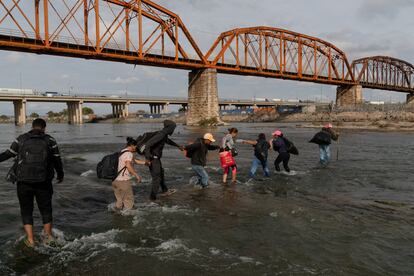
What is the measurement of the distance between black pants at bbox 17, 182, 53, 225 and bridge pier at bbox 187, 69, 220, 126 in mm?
59823

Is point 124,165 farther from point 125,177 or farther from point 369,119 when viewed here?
point 369,119

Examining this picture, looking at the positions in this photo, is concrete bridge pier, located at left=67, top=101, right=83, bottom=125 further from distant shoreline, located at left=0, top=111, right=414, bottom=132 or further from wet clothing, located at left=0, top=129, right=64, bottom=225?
wet clothing, located at left=0, top=129, right=64, bottom=225

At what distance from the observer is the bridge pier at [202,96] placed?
6669cm

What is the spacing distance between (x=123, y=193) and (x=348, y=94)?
111468 millimetres

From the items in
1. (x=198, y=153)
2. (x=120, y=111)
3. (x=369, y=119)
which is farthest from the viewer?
(x=120, y=111)

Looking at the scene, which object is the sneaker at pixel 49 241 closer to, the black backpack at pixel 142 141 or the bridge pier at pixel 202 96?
the black backpack at pixel 142 141

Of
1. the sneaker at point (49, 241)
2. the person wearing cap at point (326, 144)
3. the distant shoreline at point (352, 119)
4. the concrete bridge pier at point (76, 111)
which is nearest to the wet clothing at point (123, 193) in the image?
the sneaker at point (49, 241)

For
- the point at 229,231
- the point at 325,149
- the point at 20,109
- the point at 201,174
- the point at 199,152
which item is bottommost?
the point at 229,231

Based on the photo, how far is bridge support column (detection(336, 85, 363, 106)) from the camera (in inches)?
4240

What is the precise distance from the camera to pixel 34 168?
5.77m

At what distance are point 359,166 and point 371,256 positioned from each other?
35.8 ft

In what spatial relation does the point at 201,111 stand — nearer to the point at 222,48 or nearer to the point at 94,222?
the point at 222,48

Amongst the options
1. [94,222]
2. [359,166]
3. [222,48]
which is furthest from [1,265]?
[222,48]

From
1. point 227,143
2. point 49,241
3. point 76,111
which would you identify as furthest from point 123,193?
point 76,111
